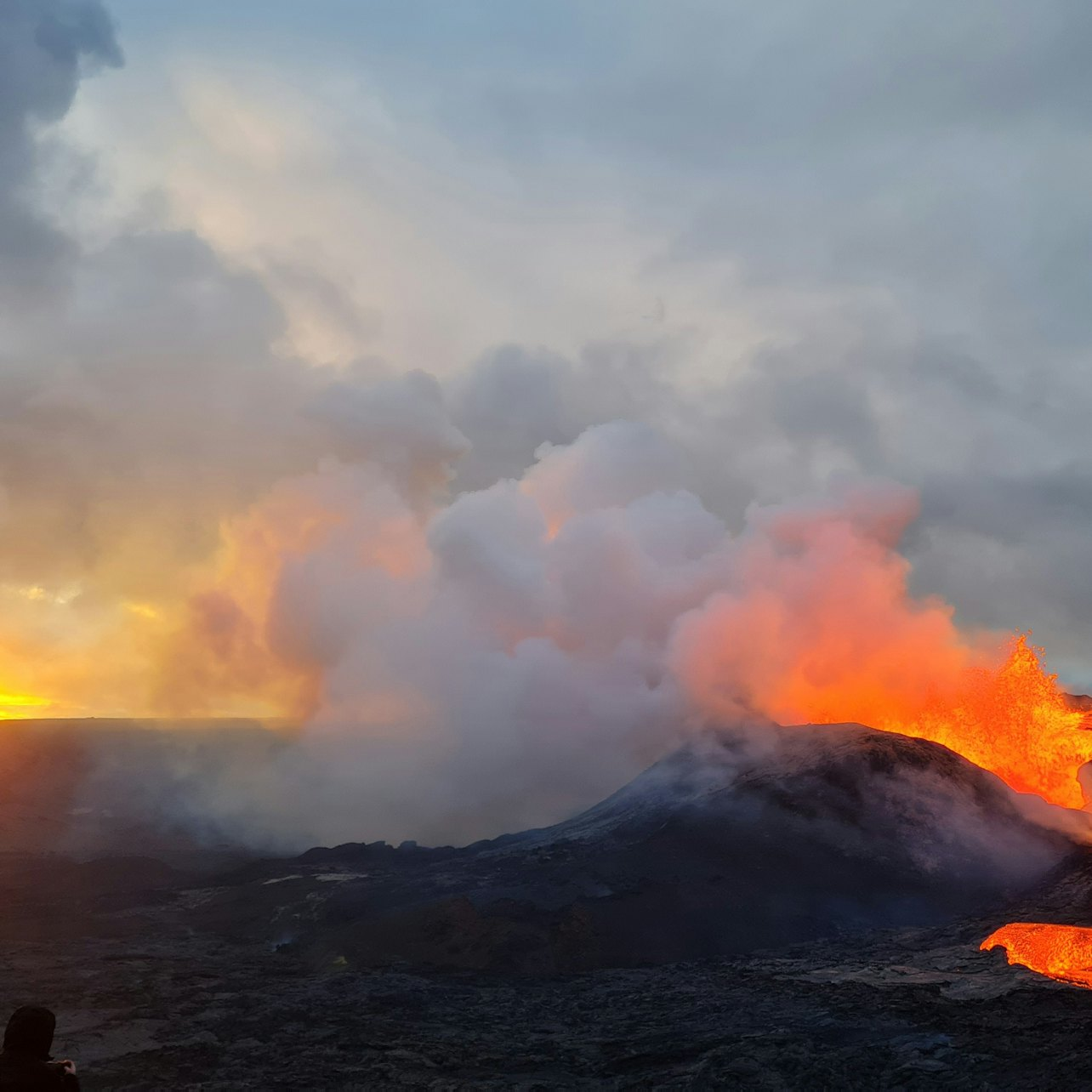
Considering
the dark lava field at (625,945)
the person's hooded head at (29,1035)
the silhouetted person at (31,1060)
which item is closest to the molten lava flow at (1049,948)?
the dark lava field at (625,945)

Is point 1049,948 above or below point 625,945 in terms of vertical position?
below

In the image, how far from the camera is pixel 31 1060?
6.60 metres

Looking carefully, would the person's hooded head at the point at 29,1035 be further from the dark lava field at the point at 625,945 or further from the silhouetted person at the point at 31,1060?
the dark lava field at the point at 625,945

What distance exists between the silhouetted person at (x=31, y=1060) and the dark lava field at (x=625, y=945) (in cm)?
1483

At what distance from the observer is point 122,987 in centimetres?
2569

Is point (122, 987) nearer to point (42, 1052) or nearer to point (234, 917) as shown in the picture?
point (234, 917)

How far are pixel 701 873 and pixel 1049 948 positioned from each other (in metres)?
13.0

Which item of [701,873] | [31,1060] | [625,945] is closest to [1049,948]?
[701,873]

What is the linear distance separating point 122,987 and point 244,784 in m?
47.3

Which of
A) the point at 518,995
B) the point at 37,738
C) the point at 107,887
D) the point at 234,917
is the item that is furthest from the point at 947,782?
the point at 37,738

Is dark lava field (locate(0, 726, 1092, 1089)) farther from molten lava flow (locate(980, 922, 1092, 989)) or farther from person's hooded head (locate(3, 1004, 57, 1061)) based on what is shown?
person's hooded head (locate(3, 1004, 57, 1061))

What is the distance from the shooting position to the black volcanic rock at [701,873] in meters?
31.5

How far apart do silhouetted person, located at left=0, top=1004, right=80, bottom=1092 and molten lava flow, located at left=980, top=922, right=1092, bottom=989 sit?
83.2ft

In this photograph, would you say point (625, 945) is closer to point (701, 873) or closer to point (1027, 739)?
point (701, 873)
